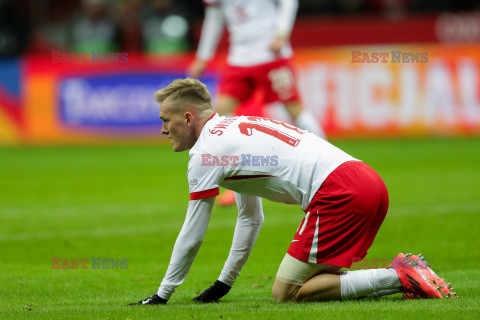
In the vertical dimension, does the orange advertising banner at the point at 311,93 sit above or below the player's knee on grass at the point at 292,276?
below

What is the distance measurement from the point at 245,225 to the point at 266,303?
0.60 m

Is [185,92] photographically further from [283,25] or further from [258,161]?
[283,25]

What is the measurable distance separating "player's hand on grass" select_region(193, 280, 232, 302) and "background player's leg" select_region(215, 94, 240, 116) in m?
4.35

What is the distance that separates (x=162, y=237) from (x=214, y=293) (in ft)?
9.01

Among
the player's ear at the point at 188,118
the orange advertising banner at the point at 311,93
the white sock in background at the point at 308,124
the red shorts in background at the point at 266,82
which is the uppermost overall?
the player's ear at the point at 188,118

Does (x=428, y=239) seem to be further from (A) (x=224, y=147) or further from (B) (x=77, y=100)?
(B) (x=77, y=100)

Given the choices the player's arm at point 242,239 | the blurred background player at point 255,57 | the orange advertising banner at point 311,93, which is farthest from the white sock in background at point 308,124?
the orange advertising banner at point 311,93

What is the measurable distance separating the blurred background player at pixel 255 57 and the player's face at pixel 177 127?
438 cm

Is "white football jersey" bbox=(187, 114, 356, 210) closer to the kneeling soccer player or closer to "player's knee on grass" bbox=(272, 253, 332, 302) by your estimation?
the kneeling soccer player

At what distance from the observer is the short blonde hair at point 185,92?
493 cm

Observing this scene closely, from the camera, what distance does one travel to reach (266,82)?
382 inches

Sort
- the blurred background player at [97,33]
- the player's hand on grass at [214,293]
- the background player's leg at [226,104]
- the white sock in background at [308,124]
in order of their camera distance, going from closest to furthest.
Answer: the player's hand on grass at [214,293] → the white sock in background at [308,124] → the background player's leg at [226,104] → the blurred background player at [97,33]

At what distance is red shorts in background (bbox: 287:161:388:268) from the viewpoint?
4895mm

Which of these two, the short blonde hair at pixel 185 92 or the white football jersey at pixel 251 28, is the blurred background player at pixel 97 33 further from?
the short blonde hair at pixel 185 92
